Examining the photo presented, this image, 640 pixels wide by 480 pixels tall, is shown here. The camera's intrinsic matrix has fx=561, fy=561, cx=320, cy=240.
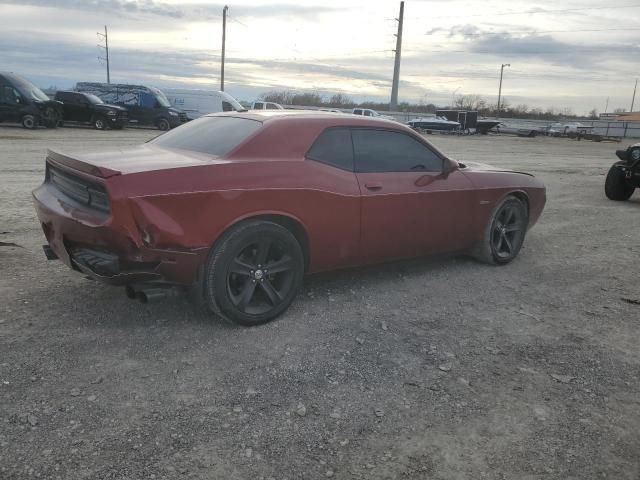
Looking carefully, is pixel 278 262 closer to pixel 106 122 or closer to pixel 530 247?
pixel 530 247

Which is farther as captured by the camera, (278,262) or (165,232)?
(278,262)

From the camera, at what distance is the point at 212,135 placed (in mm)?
4289

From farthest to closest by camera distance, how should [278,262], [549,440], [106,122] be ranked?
[106,122] → [278,262] → [549,440]

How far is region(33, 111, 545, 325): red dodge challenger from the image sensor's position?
11.1 ft

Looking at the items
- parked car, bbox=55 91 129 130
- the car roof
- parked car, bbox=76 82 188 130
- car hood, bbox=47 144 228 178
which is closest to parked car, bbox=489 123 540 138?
parked car, bbox=76 82 188 130

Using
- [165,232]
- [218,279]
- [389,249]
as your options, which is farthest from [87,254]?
[389,249]

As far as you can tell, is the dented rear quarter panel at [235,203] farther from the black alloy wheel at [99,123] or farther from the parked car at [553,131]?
the parked car at [553,131]

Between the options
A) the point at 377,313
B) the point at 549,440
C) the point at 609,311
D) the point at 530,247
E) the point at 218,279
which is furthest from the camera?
the point at 530,247

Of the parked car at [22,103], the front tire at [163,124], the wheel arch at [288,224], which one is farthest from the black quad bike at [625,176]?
the front tire at [163,124]

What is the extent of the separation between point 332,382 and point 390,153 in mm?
2189

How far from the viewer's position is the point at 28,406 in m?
2.79

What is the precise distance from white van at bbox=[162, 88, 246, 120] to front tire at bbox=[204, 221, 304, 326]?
28018mm

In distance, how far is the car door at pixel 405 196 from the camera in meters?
4.42

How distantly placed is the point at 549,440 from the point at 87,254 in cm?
283
